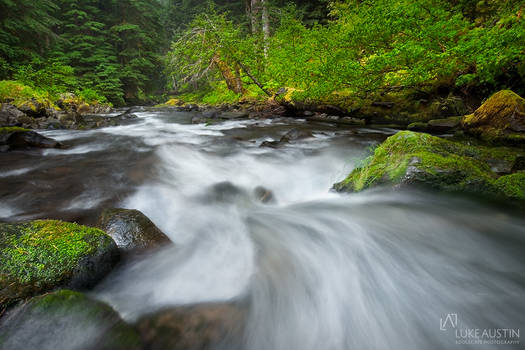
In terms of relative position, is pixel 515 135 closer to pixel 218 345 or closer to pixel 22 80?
pixel 218 345

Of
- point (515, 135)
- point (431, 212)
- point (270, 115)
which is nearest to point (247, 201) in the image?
point (431, 212)

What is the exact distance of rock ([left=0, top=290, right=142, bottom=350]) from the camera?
132 cm

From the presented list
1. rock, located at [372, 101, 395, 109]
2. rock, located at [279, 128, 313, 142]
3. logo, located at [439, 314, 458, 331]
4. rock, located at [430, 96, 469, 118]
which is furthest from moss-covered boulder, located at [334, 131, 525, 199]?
rock, located at [372, 101, 395, 109]

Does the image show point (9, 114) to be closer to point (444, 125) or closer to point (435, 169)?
point (435, 169)

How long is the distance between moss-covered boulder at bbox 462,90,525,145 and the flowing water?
3165 millimetres

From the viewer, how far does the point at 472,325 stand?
1.51 m

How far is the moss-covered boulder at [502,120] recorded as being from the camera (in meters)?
4.42

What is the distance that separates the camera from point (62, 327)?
1.40 meters

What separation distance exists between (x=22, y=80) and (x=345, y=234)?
16.9m

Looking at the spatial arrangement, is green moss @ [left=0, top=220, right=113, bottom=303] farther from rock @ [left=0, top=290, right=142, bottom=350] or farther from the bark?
the bark

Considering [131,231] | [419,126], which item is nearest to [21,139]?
[131,231]

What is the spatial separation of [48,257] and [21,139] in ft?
19.3

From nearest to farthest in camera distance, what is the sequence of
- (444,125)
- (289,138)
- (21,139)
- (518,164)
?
(518,164), (21,139), (444,125), (289,138)

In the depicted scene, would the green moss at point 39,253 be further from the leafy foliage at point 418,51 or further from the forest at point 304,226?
the leafy foliage at point 418,51
